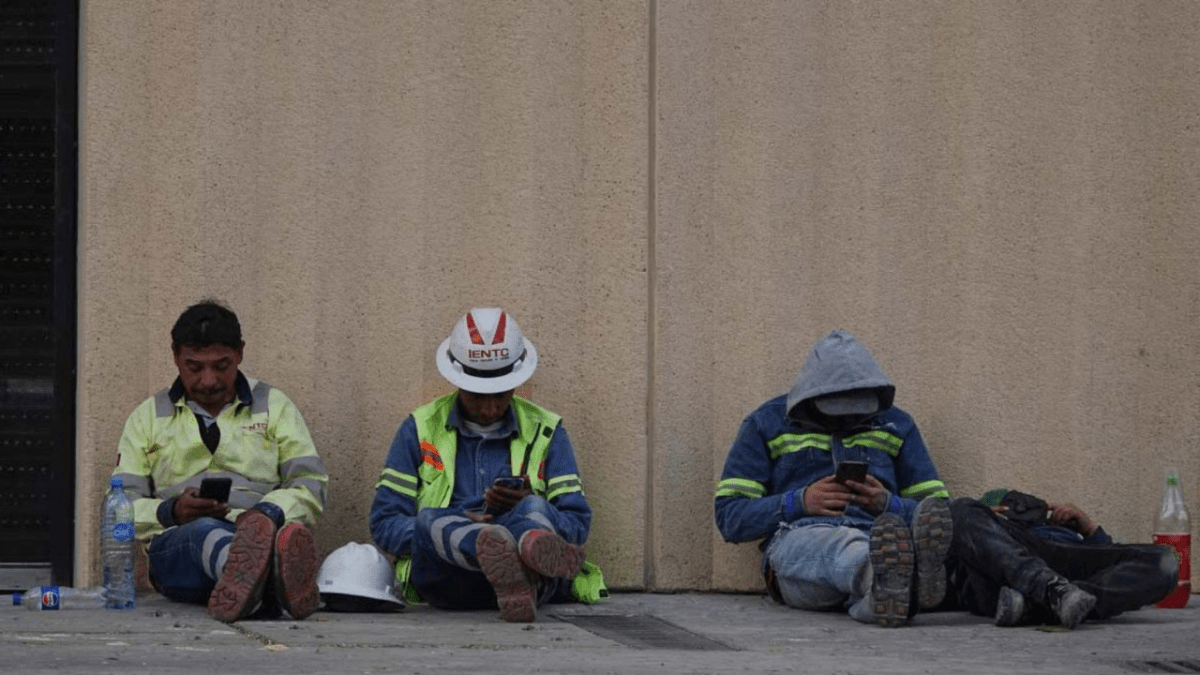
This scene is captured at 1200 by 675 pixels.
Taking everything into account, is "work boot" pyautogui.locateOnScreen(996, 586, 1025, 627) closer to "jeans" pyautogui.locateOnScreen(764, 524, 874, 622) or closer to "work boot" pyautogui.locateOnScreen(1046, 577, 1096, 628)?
"work boot" pyautogui.locateOnScreen(1046, 577, 1096, 628)

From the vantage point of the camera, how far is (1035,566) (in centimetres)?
722

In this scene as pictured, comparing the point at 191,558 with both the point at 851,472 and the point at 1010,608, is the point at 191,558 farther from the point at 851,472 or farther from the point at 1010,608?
the point at 1010,608

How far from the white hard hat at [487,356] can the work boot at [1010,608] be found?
1.97 metres

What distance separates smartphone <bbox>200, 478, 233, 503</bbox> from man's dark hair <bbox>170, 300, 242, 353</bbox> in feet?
1.73

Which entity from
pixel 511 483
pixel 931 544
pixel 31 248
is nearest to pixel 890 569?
pixel 931 544

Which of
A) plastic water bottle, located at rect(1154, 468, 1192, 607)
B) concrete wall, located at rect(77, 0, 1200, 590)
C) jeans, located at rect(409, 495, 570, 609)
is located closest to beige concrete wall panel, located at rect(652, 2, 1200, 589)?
concrete wall, located at rect(77, 0, 1200, 590)

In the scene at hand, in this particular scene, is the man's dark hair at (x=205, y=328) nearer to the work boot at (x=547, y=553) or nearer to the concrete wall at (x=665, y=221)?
the concrete wall at (x=665, y=221)

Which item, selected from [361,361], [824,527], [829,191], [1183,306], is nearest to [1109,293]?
[1183,306]

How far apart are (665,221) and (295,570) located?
231cm

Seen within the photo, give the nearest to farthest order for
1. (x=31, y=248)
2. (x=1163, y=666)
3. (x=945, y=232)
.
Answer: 1. (x=1163, y=666)
2. (x=31, y=248)
3. (x=945, y=232)

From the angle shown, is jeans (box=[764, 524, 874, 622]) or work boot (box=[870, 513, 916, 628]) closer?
work boot (box=[870, 513, 916, 628])

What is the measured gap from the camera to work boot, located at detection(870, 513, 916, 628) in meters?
7.01

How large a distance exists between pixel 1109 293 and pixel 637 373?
6.67 feet

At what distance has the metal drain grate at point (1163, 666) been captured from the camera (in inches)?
247
